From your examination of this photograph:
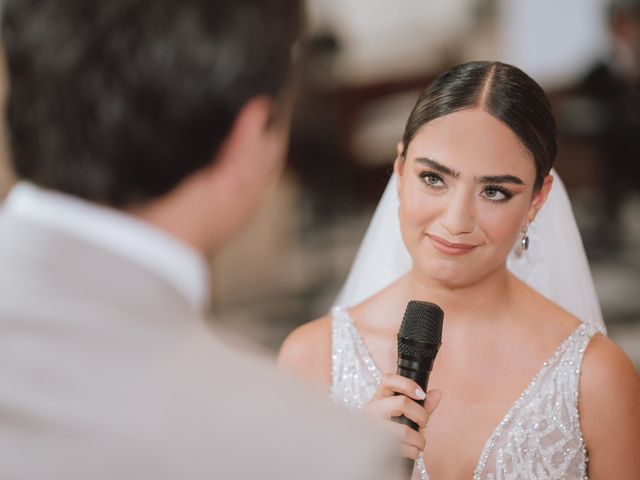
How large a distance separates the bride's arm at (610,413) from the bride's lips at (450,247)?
0.34 meters

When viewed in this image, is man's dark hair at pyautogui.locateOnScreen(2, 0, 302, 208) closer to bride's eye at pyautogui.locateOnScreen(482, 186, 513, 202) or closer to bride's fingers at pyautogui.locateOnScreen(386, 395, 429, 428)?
bride's fingers at pyautogui.locateOnScreen(386, 395, 429, 428)

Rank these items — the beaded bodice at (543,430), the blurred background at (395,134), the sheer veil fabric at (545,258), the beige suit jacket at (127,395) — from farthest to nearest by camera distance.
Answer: the blurred background at (395,134), the sheer veil fabric at (545,258), the beaded bodice at (543,430), the beige suit jacket at (127,395)

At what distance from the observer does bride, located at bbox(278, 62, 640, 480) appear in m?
1.78

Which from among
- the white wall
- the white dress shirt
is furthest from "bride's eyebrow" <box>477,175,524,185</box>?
the white wall

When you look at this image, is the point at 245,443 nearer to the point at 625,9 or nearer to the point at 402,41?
the point at 625,9

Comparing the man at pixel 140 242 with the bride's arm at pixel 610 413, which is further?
the bride's arm at pixel 610 413

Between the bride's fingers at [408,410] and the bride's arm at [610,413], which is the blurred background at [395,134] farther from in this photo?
the bride's fingers at [408,410]

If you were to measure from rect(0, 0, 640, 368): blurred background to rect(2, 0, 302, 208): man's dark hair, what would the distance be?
11.9ft

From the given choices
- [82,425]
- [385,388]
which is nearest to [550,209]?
[385,388]

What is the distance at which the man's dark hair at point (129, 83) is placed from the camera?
1017 mm

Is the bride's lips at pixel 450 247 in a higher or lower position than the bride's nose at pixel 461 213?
lower

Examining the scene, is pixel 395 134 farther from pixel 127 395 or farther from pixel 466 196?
pixel 127 395

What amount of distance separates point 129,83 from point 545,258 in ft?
4.55

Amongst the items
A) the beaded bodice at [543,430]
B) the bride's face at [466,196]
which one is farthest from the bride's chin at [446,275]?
the beaded bodice at [543,430]
